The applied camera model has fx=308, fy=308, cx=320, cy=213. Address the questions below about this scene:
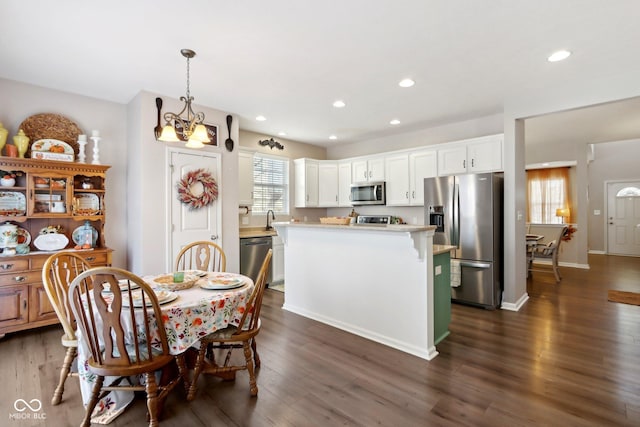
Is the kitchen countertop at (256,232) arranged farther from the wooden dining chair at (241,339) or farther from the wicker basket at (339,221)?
the wooden dining chair at (241,339)

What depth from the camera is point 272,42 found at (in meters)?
2.54

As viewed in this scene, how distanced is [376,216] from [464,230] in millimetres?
1949

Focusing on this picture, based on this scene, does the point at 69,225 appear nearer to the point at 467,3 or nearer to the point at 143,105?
the point at 143,105

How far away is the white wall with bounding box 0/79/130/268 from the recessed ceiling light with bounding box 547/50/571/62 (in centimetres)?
477

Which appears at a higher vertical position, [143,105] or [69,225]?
[143,105]

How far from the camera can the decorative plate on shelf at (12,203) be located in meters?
3.18

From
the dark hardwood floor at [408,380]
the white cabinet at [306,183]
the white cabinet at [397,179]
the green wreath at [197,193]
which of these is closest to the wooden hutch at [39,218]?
the dark hardwood floor at [408,380]

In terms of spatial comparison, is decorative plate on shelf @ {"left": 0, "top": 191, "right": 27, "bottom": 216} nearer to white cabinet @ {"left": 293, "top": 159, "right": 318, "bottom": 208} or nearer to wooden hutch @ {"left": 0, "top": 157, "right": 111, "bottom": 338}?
wooden hutch @ {"left": 0, "top": 157, "right": 111, "bottom": 338}

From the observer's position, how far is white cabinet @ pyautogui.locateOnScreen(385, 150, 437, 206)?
4.93m

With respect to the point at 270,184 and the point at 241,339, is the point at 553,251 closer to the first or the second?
the point at 270,184

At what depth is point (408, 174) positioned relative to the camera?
5.18 metres

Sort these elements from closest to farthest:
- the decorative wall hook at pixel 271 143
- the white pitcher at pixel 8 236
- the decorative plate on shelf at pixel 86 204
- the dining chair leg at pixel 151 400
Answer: the dining chair leg at pixel 151 400 < the white pitcher at pixel 8 236 < the decorative plate on shelf at pixel 86 204 < the decorative wall hook at pixel 271 143

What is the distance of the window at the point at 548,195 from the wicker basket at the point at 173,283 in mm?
8369

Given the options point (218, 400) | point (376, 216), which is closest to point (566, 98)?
point (376, 216)
